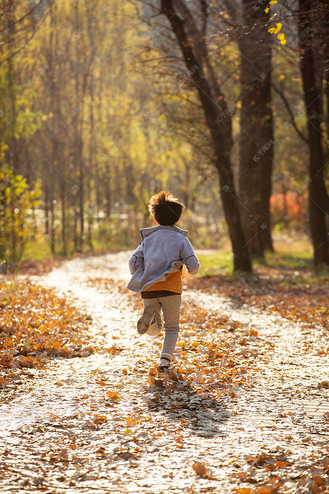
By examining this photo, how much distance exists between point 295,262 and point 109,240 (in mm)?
11669

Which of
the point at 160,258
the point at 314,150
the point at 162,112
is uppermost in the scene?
the point at 162,112

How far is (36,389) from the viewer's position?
5.67 metres

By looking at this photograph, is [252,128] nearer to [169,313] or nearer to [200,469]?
[169,313]

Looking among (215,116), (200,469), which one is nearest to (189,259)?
(200,469)

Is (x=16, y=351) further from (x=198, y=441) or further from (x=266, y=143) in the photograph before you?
(x=266, y=143)

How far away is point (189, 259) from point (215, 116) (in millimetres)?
8792

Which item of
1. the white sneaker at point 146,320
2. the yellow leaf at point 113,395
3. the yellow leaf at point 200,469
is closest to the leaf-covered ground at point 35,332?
the yellow leaf at point 113,395

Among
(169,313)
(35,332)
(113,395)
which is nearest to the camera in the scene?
(113,395)

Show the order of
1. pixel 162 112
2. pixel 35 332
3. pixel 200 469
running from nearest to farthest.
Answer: pixel 200 469 < pixel 35 332 < pixel 162 112

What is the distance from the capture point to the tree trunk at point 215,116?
13.6 m

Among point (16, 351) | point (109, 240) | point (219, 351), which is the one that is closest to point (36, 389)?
point (16, 351)

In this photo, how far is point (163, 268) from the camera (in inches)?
240

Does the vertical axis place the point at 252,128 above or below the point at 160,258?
above

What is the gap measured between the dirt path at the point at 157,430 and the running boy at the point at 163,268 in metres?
0.61
